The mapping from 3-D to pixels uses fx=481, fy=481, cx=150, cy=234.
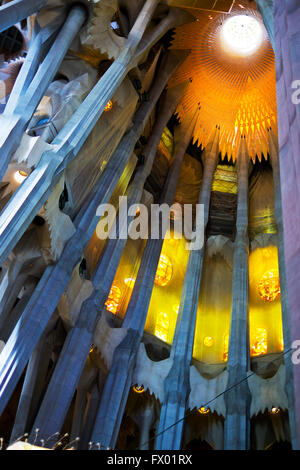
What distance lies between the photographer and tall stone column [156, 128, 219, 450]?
11.7 m

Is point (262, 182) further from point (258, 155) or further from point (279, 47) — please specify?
point (279, 47)

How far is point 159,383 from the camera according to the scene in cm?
1306

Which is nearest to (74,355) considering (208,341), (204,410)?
(204,410)

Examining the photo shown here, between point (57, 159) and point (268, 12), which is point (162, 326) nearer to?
point (57, 159)

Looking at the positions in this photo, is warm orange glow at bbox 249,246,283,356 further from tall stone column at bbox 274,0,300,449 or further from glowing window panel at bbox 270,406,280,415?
tall stone column at bbox 274,0,300,449

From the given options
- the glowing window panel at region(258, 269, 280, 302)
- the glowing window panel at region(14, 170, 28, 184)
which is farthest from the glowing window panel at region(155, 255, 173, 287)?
the glowing window panel at region(14, 170, 28, 184)

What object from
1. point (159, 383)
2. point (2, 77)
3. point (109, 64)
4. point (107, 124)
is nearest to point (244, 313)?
point (159, 383)

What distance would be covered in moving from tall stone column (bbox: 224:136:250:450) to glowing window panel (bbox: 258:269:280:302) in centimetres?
140

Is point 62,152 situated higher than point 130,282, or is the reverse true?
point 130,282

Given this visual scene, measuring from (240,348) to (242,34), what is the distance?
12.0m

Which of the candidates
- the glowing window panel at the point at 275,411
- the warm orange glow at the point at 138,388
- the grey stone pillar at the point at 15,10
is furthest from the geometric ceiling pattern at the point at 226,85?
the warm orange glow at the point at 138,388

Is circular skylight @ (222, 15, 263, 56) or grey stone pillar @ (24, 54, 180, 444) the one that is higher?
circular skylight @ (222, 15, 263, 56)

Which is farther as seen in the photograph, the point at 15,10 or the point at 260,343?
the point at 260,343

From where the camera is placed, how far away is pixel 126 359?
496 inches
